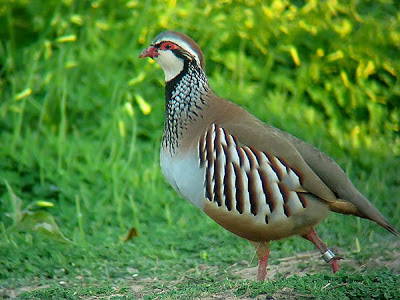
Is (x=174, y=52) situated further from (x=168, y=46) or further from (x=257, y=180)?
(x=257, y=180)

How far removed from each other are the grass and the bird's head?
1.14m

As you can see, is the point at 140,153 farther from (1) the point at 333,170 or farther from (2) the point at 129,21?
(1) the point at 333,170

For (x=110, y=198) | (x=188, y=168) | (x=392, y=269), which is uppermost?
(x=188, y=168)

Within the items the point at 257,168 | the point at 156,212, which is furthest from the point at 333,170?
the point at 156,212

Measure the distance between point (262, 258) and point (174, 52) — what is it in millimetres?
1178

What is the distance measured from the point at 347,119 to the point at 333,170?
2622 millimetres

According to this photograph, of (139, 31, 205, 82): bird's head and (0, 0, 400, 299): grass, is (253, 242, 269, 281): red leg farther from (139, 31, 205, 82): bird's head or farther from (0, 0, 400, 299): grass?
(139, 31, 205, 82): bird's head

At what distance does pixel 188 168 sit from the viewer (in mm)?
3521

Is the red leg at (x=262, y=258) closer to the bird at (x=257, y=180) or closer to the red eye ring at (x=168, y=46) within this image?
the bird at (x=257, y=180)

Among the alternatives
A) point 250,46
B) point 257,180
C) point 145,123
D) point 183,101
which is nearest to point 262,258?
point 257,180

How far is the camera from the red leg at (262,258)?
356 cm

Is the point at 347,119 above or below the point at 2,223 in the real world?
above

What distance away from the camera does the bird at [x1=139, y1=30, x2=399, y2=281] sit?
11.4 feet

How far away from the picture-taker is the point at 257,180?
3.46m
